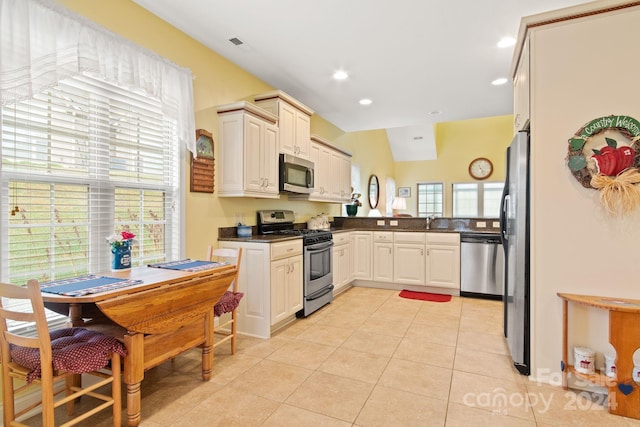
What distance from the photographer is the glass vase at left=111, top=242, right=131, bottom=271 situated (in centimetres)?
219

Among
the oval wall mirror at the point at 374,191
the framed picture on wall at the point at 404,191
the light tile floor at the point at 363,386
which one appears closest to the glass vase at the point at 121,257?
the light tile floor at the point at 363,386

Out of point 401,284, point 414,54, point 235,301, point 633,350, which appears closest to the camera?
point 633,350

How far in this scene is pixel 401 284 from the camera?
4.76 meters

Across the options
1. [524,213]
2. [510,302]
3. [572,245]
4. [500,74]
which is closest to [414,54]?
[500,74]

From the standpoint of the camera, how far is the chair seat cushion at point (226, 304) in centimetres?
246

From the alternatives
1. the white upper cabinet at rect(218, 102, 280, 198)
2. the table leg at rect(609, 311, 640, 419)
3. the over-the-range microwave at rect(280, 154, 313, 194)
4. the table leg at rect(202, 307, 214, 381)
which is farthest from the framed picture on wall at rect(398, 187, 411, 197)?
the table leg at rect(202, 307, 214, 381)

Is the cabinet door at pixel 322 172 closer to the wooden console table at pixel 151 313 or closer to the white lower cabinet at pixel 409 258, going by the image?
the white lower cabinet at pixel 409 258

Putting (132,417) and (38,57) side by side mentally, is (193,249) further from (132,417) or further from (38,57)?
(38,57)

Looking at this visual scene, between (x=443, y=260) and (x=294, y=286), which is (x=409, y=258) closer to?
(x=443, y=260)

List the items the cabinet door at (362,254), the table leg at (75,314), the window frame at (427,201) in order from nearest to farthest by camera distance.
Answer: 1. the table leg at (75,314)
2. the cabinet door at (362,254)
3. the window frame at (427,201)

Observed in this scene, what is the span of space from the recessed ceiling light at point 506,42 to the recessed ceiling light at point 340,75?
1476 millimetres

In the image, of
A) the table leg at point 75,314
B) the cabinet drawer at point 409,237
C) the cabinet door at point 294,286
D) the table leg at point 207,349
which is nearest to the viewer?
the table leg at point 75,314

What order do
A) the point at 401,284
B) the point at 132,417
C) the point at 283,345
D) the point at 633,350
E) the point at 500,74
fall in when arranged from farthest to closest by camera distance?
1. the point at 401,284
2. the point at 500,74
3. the point at 283,345
4. the point at 633,350
5. the point at 132,417

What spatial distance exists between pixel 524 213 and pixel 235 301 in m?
2.21
